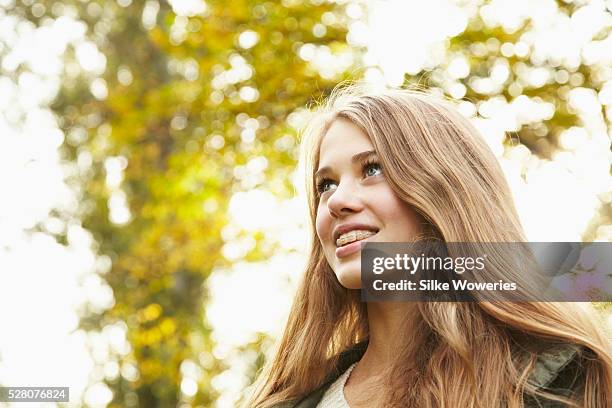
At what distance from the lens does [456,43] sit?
18.0 feet

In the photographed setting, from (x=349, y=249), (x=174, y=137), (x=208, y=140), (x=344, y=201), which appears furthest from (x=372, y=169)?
(x=174, y=137)

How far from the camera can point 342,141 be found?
2.72 m

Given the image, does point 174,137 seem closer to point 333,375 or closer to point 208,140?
point 208,140

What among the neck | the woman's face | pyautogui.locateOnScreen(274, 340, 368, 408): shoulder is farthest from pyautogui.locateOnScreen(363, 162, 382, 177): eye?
pyautogui.locateOnScreen(274, 340, 368, 408): shoulder

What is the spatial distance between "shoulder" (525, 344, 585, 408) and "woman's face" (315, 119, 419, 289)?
551 millimetres

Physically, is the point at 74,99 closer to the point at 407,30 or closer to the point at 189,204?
the point at 189,204

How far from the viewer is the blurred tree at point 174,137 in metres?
5.97

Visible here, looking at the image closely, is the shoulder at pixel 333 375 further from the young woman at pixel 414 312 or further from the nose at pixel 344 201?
the nose at pixel 344 201

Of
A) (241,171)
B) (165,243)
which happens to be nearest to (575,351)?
(241,171)

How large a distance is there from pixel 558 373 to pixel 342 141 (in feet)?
3.24

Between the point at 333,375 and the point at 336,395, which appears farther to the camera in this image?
the point at 333,375

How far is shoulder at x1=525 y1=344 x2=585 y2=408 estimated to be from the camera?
86.0 inches

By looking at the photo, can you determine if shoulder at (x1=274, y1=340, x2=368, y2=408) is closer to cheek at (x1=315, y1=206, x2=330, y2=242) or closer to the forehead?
cheek at (x1=315, y1=206, x2=330, y2=242)

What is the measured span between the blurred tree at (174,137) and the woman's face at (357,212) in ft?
9.81
